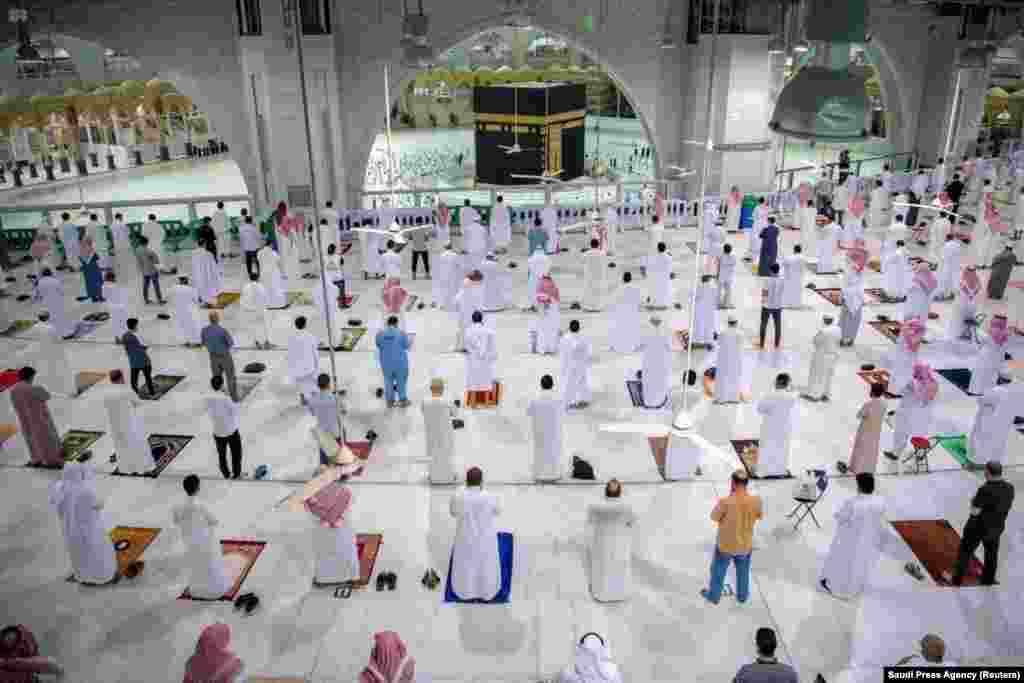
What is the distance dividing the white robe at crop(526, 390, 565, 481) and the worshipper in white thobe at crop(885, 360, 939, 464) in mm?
3566

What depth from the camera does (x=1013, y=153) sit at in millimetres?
21703

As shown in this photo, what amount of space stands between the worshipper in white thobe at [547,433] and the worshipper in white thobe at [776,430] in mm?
1979

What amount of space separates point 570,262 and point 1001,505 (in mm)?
9905

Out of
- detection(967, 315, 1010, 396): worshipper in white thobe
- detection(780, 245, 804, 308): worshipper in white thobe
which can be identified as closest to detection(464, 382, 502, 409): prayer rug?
detection(780, 245, 804, 308): worshipper in white thobe

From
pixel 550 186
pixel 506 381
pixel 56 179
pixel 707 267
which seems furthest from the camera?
pixel 56 179

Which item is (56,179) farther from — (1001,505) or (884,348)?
(1001,505)

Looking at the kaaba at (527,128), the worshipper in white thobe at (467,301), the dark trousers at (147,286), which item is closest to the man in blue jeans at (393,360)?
the worshipper in white thobe at (467,301)

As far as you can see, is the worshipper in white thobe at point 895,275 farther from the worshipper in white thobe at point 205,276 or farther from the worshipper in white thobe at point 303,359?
the worshipper in white thobe at point 205,276

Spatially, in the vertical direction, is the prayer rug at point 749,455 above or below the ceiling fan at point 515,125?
below

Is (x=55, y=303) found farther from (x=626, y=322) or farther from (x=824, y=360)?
(x=824, y=360)

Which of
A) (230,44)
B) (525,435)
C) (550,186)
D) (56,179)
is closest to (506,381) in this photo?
(525,435)

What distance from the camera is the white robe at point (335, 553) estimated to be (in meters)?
6.42

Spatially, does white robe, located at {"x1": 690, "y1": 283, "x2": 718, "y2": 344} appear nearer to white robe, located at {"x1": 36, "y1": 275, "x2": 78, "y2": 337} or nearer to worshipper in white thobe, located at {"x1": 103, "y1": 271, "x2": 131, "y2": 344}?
worshipper in white thobe, located at {"x1": 103, "y1": 271, "x2": 131, "y2": 344}

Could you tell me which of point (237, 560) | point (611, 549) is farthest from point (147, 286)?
point (611, 549)
